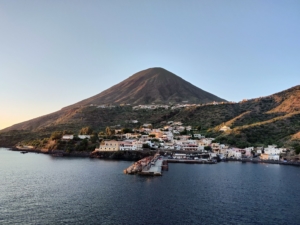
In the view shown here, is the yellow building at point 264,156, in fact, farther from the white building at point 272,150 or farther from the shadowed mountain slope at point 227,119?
the shadowed mountain slope at point 227,119

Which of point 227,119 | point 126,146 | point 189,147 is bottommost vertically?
point 126,146

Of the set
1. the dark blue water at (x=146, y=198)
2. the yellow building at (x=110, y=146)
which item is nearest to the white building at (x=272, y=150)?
the dark blue water at (x=146, y=198)

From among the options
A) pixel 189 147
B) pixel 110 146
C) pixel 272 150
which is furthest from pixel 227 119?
pixel 110 146

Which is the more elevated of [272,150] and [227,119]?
[227,119]

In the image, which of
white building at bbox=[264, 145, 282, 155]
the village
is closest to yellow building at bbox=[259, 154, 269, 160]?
the village

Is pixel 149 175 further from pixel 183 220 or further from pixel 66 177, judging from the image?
pixel 183 220

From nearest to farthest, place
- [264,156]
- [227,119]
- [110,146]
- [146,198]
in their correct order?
[146,198] < [264,156] < [110,146] < [227,119]

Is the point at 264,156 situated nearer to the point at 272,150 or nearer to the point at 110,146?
the point at 272,150

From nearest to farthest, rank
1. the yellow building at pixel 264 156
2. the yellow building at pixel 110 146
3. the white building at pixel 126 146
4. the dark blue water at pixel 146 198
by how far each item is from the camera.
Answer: the dark blue water at pixel 146 198, the yellow building at pixel 264 156, the white building at pixel 126 146, the yellow building at pixel 110 146
